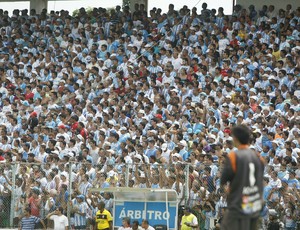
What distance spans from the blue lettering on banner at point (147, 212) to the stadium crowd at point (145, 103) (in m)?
0.53

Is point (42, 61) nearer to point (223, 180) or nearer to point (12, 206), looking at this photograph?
point (12, 206)

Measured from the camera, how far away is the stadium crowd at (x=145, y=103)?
20.1 metres

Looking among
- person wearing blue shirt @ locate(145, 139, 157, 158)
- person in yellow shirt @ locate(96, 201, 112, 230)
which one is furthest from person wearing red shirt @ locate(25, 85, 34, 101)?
person in yellow shirt @ locate(96, 201, 112, 230)

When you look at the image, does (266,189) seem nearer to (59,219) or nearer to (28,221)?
(59,219)

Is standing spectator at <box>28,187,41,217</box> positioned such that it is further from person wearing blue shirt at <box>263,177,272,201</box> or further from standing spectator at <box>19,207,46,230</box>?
person wearing blue shirt at <box>263,177,272,201</box>

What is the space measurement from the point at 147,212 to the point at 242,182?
9940mm

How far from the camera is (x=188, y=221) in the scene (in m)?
19.0

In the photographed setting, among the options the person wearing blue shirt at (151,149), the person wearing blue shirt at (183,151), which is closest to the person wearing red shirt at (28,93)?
the person wearing blue shirt at (151,149)

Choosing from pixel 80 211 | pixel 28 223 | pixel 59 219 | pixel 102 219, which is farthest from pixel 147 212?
pixel 28 223

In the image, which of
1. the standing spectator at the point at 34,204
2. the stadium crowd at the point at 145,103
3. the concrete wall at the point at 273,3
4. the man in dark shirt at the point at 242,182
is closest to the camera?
the man in dark shirt at the point at 242,182

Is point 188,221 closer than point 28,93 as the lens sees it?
Yes

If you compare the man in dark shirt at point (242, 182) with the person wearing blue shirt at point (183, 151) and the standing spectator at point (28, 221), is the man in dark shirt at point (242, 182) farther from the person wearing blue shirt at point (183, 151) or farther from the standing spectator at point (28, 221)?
the person wearing blue shirt at point (183, 151)

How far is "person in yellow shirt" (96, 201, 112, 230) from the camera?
19.6 metres

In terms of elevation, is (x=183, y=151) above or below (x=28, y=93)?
below
